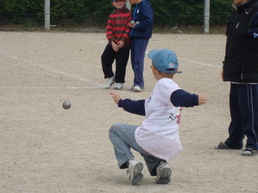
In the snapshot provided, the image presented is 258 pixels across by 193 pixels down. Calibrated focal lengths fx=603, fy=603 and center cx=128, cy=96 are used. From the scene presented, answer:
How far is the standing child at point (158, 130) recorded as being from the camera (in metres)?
5.24

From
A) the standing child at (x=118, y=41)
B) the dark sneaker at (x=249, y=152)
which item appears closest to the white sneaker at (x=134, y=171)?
the dark sneaker at (x=249, y=152)

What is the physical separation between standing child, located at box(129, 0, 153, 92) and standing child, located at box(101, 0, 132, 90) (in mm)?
144

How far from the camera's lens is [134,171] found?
5.31 metres

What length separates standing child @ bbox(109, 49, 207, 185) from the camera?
5.24m

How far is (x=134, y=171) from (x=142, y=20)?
215 inches

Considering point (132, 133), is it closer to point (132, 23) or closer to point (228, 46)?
point (228, 46)

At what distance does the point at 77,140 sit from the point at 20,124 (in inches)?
44.5

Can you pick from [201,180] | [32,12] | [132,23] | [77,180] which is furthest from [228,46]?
[32,12]

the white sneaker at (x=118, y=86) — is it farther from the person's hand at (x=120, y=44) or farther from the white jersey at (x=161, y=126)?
the white jersey at (x=161, y=126)

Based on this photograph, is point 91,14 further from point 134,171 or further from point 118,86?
point 134,171

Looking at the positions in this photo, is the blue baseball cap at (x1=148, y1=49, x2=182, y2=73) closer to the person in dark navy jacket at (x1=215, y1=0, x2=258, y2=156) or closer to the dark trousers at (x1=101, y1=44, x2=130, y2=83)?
the person in dark navy jacket at (x1=215, y1=0, x2=258, y2=156)

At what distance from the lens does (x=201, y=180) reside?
5.62 metres

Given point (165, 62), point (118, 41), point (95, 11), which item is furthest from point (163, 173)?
point (95, 11)

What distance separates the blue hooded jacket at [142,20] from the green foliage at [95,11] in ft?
40.7
